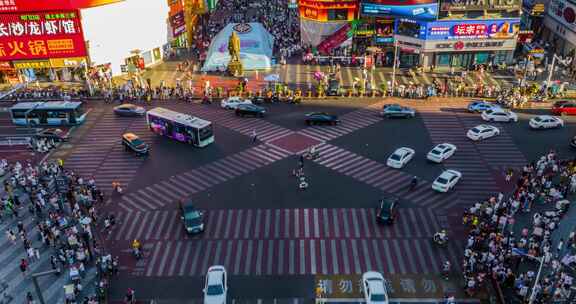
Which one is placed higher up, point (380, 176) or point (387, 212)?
point (387, 212)

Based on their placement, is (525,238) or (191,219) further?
(191,219)

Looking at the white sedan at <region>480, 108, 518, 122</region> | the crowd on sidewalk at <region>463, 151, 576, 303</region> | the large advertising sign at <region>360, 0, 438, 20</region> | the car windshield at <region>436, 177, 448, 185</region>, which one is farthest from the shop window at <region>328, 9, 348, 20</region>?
the car windshield at <region>436, 177, 448, 185</region>

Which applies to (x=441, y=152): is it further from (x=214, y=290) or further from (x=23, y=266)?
(x=23, y=266)

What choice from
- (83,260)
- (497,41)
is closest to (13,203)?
(83,260)

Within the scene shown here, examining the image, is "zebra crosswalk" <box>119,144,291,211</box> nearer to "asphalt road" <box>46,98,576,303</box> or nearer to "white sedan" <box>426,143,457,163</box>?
"asphalt road" <box>46,98,576,303</box>

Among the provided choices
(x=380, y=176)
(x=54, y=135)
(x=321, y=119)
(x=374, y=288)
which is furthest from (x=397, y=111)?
(x=54, y=135)

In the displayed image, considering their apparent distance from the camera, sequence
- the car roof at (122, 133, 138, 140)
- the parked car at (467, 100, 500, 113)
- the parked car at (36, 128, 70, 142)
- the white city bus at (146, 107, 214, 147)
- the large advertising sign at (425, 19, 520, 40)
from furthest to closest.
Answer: the large advertising sign at (425, 19, 520, 40)
the parked car at (467, 100, 500, 113)
the parked car at (36, 128, 70, 142)
the car roof at (122, 133, 138, 140)
the white city bus at (146, 107, 214, 147)

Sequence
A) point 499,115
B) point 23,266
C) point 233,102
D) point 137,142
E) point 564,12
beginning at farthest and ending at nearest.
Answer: point 564,12 < point 233,102 < point 499,115 < point 137,142 < point 23,266
